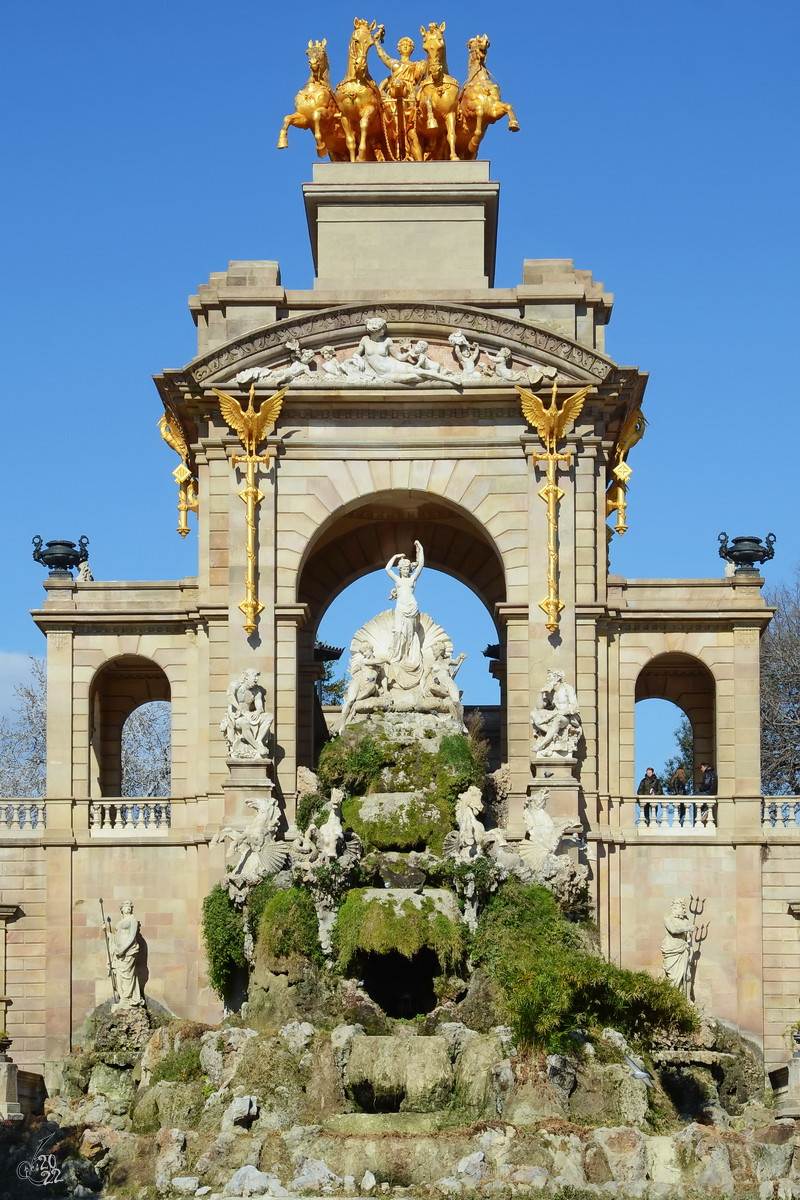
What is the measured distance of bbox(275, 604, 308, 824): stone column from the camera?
50844mm

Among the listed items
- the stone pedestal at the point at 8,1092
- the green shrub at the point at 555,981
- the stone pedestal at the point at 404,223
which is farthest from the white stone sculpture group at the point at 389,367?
the stone pedestal at the point at 8,1092

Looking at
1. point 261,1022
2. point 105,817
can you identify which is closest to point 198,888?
point 105,817

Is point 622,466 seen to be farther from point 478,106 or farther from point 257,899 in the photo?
point 257,899

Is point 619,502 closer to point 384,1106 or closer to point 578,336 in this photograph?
point 578,336

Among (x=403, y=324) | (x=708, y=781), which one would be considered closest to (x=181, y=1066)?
(x=708, y=781)

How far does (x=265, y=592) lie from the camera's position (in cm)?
5147

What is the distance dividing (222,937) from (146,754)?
26520mm

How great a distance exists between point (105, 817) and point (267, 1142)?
13362mm

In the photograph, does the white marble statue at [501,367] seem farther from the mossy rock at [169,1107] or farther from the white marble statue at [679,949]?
the mossy rock at [169,1107]

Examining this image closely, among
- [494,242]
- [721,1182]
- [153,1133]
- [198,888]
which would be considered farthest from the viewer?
[494,242]

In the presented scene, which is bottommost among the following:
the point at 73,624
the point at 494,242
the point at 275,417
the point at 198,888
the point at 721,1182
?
the point at 721,1182

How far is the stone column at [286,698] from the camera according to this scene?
5084 cm

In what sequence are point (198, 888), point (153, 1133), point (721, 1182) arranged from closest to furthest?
point (721, 1182)
point (153, 1133)
point (198, 888)

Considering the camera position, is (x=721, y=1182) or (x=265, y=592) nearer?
(x=721, y=1182)
